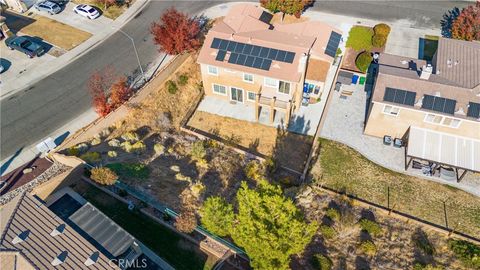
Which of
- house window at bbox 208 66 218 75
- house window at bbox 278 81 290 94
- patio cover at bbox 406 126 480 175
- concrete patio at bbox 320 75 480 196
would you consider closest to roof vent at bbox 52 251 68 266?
house window at bbox 208 66 218 75

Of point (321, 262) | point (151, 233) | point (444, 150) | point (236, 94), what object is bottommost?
point (321, 262)

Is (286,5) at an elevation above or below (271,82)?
above

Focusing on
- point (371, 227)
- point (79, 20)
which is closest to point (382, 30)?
point (371, 227)

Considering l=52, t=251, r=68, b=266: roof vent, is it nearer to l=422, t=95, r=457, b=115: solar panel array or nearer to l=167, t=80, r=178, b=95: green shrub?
l=167, t=80, r=178, b=95: green shrub

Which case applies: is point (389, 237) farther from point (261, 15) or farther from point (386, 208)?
point (261, 15)

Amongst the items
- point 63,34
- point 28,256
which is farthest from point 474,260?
point 63,34

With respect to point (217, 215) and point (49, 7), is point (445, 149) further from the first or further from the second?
point (49, 7)
